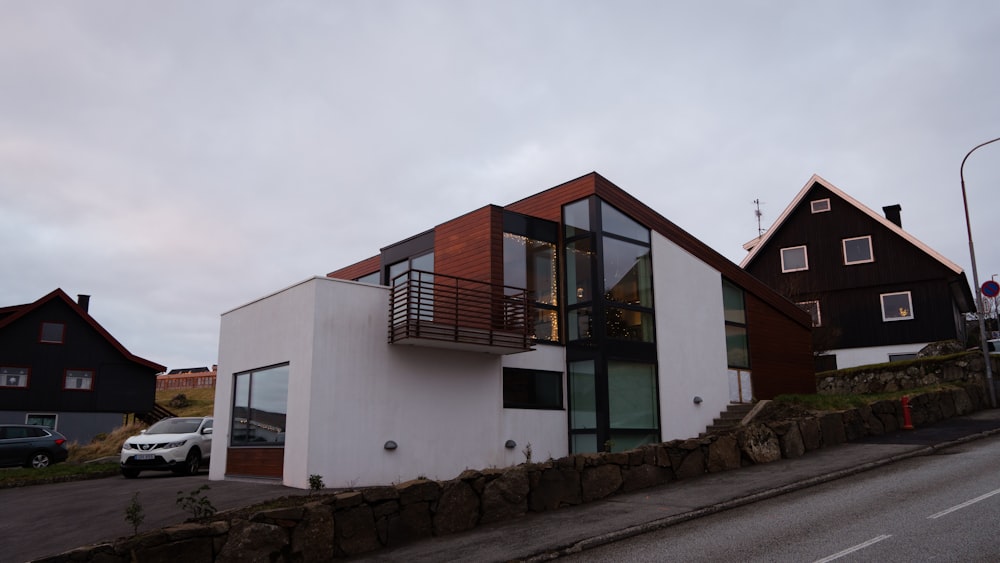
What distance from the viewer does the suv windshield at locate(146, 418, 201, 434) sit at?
1945 centimetres

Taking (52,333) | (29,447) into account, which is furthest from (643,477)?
(52,333)

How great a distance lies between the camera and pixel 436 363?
16.2 meters

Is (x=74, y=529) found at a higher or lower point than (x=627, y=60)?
lower

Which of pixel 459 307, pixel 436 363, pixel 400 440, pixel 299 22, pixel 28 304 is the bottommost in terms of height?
pixel 400 440

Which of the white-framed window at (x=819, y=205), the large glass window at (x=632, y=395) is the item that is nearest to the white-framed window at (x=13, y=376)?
the large glass window at (x=632, y=395)

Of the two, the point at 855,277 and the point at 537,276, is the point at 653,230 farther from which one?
the point at 855,277

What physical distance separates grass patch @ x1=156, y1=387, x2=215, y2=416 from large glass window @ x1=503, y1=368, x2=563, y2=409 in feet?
101

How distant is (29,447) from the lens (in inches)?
891

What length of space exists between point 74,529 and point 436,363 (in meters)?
7.45

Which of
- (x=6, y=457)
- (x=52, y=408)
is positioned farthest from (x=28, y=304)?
(x=6, y=457)

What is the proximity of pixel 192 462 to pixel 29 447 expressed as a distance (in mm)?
7307

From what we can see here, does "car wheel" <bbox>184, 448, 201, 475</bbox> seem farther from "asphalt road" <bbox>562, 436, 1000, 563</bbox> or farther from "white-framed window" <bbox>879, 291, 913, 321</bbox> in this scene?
"white-framed window" <bbox>879, 291, 913, 321</bbox>

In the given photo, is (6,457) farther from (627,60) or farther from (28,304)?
(627,60)

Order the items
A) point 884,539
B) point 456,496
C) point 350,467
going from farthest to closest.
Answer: point 350,467 → point 456,496 → point 884,539
